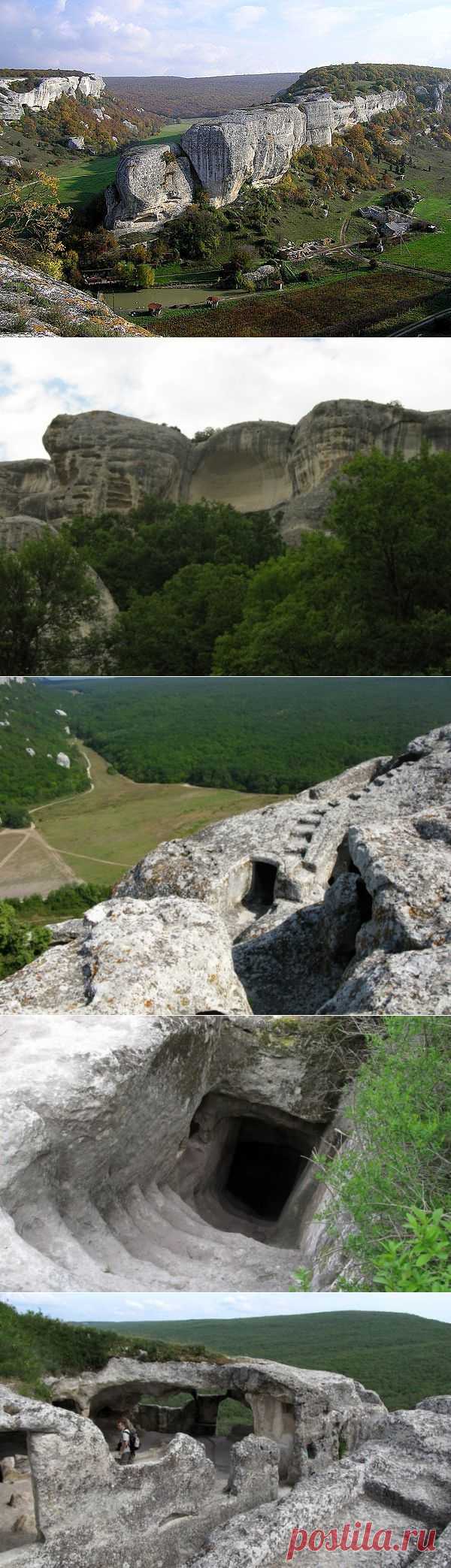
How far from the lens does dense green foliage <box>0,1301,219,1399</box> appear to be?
787cm

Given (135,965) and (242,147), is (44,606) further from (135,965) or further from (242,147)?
(242,147)

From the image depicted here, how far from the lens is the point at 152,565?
6559mm

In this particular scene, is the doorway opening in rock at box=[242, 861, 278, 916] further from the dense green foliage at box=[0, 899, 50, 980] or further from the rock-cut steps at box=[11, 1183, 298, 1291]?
the rock-cut steps at box=[11, 1183, 298, 1291]

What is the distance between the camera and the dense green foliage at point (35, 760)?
22.4 ft

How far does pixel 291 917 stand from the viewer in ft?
27.0

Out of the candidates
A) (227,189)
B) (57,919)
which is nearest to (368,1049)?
(57,919)

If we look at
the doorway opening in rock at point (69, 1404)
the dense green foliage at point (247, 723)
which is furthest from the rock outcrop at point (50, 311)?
the doorway opening in rock at point (69, 1404)

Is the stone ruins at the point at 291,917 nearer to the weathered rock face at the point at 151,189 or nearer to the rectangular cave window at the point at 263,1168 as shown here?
the rectangular cave window at the point at 263,1168

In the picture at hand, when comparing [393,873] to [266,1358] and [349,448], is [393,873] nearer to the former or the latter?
[349,448]

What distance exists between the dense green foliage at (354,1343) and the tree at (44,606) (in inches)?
215

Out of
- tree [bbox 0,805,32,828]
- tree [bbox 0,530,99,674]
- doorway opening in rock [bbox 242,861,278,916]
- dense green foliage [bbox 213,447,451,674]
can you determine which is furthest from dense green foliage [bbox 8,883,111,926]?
dense green foliage [bbox 213,447,451,674]

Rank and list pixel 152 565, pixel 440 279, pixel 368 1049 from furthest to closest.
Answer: pixel 440 279, pixel 368 1049, pixel 152 565

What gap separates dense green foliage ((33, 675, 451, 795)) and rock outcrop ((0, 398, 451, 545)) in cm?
115

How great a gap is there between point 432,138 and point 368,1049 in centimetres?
866
